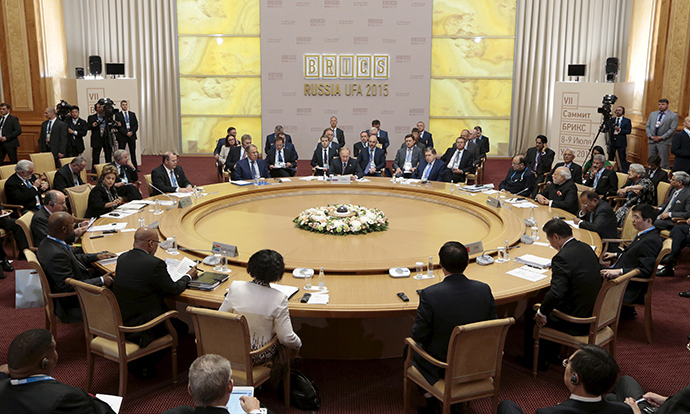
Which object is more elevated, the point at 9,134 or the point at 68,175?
the point at 9,134

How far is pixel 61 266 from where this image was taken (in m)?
4.48

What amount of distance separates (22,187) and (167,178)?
1773 millimetres

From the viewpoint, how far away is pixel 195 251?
5121 mm

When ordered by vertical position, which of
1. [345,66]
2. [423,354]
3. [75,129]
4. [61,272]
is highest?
[345,66]

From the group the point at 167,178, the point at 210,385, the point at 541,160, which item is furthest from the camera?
the point at 541,160

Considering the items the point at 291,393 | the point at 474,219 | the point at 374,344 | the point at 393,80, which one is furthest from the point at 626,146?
the point at 291,393

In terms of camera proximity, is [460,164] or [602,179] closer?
[602,179]

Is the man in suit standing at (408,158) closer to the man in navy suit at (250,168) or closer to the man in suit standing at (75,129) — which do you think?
the man in navy suit at (250,168)

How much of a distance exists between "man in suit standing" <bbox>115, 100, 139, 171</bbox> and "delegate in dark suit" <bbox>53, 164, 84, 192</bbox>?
16.0ft

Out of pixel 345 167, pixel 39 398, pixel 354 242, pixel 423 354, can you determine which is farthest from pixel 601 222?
pixel 39 398

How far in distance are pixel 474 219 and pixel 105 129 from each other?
8.35m

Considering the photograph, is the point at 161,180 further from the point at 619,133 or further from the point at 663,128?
A: the point at 619,133

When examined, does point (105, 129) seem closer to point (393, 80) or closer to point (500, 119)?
point (393, 80)

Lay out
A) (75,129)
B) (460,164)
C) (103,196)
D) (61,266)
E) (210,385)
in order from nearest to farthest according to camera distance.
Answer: (210,385) < (61,266) < (103,196) < (460,164) < (75,129)
